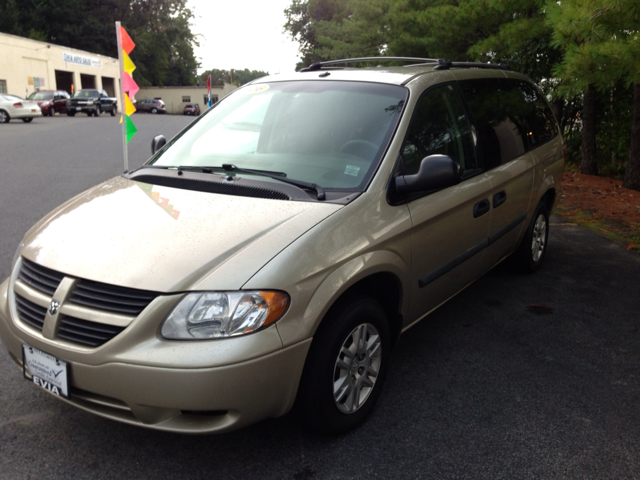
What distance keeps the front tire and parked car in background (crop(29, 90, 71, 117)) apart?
37930mm

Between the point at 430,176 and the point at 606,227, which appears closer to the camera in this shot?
the point at 430,176

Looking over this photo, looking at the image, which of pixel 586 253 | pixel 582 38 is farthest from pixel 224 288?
pixel 586 253

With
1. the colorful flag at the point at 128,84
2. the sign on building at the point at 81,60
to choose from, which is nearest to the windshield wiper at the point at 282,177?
the colorful flag at the point at 128,84

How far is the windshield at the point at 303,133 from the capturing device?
10.8 ft

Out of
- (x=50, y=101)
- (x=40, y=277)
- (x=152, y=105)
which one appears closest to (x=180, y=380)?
(x=40, y=277)

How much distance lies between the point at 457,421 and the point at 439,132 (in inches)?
66.8

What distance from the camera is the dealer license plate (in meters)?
2.49

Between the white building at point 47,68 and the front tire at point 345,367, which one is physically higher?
the white building at point 47,68

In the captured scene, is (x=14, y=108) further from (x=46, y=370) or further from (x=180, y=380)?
(x=180, y=380)

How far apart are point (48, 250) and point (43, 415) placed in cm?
91

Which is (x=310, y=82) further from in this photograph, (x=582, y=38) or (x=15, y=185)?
(x=15, y=185)

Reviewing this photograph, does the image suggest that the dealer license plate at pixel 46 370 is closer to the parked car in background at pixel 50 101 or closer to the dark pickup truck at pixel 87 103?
the parked car in background at pixel 50 101

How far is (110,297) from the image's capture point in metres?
2.45

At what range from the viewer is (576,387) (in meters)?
3.47
